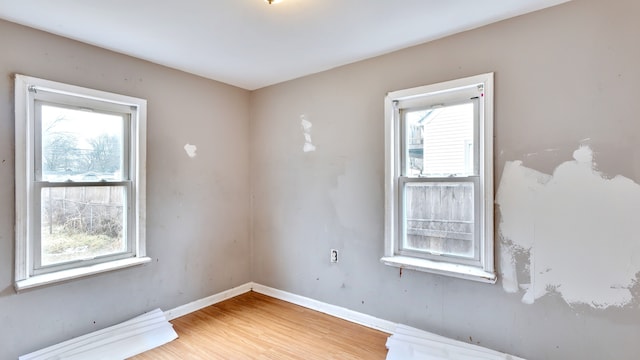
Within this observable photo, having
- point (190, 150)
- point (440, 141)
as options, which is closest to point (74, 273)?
point (190, 150)

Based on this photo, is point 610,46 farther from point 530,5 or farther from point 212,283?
point 212,283

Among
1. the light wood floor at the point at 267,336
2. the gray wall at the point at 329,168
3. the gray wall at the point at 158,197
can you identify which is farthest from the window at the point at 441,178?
the gray wall at the point at 158,197

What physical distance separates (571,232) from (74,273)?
3530mm

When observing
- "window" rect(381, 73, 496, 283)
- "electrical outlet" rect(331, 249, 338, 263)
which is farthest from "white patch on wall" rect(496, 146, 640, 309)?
"electrical outlet" rect(331, 249, 338, 263)

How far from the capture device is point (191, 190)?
3230 millimetres

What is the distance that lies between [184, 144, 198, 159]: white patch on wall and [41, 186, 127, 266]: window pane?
0.68m

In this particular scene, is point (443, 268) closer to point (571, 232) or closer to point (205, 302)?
point (571, 232)

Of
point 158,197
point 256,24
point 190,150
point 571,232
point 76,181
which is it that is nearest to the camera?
point 571,232

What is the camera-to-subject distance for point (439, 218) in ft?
8.46

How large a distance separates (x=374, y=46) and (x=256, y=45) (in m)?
0.98

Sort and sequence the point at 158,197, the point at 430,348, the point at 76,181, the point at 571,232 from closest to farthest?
the point at 571,232
the point at 430,348
the point at 76,181
the point at 158,197

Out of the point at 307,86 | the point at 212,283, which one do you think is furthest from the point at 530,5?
the point at 212,283

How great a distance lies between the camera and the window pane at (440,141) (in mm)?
2449

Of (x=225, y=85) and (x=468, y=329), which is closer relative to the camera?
(x=468, y=329)
